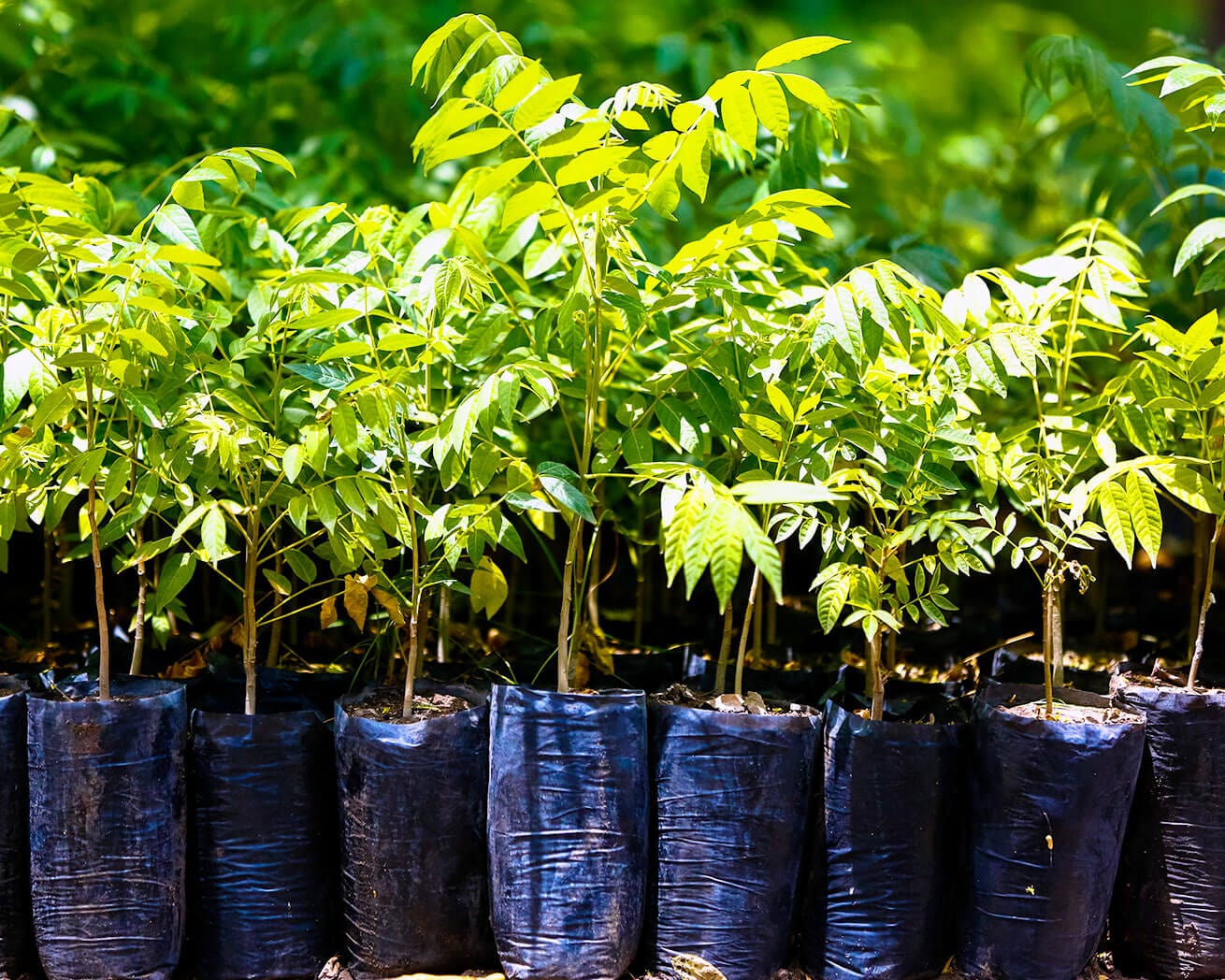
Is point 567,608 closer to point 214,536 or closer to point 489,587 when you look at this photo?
point 489,587

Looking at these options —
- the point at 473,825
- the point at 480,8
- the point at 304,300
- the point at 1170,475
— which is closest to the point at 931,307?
the point at 1170,475

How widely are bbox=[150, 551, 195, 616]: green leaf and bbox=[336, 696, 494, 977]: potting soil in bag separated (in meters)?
0.28

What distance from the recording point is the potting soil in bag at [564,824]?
4.71ft

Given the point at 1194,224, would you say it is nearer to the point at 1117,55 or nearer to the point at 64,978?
the point at 1117,55

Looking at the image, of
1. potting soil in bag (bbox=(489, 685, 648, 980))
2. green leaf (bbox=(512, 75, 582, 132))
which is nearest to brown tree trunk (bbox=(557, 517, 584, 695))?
potting soil in bag (bbox=(489, 685, 648, 980))

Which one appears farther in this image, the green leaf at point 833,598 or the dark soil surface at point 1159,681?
the dark soil surface at point 1159,681

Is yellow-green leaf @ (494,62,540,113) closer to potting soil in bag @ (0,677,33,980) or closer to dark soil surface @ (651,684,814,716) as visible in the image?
dark soil surface @ (651,684,814,716)

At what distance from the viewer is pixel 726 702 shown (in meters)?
1.50

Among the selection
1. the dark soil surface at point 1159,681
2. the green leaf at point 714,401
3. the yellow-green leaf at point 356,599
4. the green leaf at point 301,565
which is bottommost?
the dark soil surface at point 1159,681

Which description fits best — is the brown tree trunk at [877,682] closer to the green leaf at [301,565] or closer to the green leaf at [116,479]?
the green leaf at [301,565]

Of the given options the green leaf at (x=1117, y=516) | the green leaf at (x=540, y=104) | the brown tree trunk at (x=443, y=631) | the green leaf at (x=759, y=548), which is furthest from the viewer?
the brown tree trunk at (x=443, y=631)

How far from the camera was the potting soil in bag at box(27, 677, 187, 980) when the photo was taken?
1.41 meters

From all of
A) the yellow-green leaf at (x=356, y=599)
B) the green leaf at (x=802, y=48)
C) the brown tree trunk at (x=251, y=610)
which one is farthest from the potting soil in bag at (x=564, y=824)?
the green leaf at (x=802, y=48)

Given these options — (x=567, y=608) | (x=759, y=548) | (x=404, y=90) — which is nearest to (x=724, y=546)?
(x=759, y=548)
